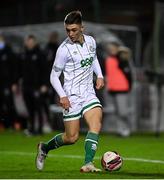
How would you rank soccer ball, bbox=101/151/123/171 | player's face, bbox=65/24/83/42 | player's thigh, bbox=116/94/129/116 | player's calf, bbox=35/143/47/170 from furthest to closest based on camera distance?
1. player's thigh, bbox=116/94/129/116
2. player's calf, bbox=35/143/47/170
3. soccer ball, bbox=101/151/123/171
4. player's face, bbox=65/24/83/42

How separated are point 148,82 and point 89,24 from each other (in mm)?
2225

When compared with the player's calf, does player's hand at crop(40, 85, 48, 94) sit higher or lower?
lower

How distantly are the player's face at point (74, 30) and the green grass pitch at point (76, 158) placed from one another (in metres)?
1.99

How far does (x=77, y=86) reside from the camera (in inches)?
524

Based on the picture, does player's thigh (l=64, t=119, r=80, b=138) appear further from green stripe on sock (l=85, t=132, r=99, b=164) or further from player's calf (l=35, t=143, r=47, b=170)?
player's calf (l=35, t=143, r=47, b=170)

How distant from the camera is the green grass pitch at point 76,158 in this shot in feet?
42.1

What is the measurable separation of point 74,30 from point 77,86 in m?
0.84

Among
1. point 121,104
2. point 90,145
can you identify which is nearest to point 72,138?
point 90,145

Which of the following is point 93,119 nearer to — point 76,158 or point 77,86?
point 77,86

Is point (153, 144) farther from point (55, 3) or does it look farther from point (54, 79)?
point (55, 3)

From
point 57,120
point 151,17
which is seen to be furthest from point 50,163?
point 151,17

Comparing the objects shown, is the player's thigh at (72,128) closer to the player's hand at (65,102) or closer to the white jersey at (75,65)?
the player's hand at (65,102)

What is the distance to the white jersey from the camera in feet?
43.4

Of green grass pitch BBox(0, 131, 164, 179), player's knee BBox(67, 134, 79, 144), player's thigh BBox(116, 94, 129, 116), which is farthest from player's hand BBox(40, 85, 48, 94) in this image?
player's knee BBox(67, 134, 79, 144)
